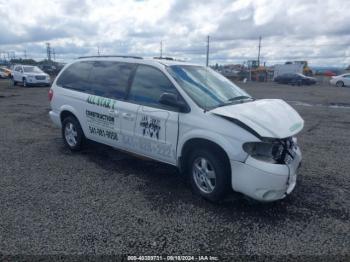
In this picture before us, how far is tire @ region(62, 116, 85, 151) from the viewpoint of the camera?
20.1ft

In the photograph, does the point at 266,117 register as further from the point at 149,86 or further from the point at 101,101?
the point at 101,101

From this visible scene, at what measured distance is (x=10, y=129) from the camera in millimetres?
8789

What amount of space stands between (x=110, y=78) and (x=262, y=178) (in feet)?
10.5

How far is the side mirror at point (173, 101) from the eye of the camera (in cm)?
413

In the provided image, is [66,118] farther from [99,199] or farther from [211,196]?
[211,196]

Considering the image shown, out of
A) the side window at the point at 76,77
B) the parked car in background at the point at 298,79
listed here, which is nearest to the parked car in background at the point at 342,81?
the parked car in background at the point at 298,79

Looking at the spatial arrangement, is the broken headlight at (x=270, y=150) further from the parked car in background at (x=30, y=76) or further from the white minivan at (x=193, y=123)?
the parked car in background at (x=30, y=76)

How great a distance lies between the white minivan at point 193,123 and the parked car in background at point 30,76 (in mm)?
21510

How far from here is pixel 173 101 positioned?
13.6ft

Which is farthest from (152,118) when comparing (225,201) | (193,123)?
(225,201)

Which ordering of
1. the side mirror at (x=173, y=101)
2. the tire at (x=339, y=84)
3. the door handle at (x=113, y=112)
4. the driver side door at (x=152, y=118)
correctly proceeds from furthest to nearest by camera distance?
the tire at (x=339, y=84) < the door handle at (x=113, y=112) < the driver side door at (x=152, y=118) < the side mirror at (x=173, y=101)

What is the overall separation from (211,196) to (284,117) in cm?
138

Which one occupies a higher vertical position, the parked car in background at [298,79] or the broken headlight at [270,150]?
the parked car in background at [298,79]

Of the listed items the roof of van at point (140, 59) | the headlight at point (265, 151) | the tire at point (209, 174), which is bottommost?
the tire at point (209, 174)
